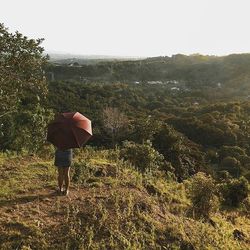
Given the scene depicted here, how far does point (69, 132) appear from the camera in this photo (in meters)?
7.30

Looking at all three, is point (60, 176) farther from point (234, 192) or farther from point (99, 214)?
point (234, 192)

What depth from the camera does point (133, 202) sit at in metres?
7.61

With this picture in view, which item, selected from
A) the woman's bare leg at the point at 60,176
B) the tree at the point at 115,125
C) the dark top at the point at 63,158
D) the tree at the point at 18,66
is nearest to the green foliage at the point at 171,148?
the tree at the point at 115,125

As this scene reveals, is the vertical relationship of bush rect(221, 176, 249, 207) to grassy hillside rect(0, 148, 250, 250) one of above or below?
below

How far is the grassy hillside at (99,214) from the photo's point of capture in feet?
20.7

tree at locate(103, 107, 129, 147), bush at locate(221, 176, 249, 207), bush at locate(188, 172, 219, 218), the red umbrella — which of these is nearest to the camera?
the red umbrella

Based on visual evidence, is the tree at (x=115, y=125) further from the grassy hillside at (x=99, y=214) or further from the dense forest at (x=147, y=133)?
the grassy hillside at (x=99, y=214)

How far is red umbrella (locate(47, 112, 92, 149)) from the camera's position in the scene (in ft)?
23.9

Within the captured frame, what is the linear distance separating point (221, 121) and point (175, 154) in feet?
79.3

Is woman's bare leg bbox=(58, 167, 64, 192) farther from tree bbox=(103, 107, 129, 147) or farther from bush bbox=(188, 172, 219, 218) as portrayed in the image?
tree bbox=(103, 107, 129, 147)

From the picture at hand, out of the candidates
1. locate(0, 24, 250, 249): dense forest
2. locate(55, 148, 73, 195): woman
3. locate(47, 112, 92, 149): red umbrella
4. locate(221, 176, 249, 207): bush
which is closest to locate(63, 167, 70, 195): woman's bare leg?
locate(55, 148, 73, 195): woman

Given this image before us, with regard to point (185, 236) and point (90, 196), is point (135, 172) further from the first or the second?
point (185, 236)

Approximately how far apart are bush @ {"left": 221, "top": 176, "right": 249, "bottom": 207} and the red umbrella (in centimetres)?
648

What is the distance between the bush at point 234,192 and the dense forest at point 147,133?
0.03 meters
